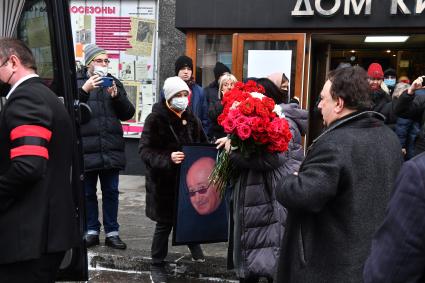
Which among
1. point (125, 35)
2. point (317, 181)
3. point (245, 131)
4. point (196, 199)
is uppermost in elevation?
point (125, 35)

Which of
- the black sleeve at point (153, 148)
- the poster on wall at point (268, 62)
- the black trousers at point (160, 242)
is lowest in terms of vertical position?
the black trousers at point (160, 242)

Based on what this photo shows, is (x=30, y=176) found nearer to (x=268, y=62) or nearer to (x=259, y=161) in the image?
(x=259, y=161)

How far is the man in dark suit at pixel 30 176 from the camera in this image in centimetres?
249

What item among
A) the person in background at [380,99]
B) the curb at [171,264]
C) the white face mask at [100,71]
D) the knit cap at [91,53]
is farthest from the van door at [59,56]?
the person in background at [380,99]

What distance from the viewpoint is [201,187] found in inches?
168

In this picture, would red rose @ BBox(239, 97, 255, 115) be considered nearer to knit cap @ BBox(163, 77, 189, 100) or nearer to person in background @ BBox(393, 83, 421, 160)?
knit cap @ BBox(163, 77, 189, 100)

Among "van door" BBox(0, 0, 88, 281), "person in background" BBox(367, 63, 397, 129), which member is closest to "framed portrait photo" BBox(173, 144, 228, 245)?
"van door" BBox(0, 0, 88, 281)

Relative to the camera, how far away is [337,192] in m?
2.46

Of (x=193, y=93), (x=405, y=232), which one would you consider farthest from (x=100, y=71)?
(x=405, y=232)

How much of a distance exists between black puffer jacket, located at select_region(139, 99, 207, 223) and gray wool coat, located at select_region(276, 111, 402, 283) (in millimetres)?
1868

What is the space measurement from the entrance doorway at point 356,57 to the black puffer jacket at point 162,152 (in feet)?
14.9

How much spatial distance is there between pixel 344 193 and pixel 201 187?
6.46 ft

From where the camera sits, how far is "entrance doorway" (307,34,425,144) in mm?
8719

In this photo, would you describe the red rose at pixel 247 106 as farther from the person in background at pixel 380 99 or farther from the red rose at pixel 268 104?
the person in background at pixel 380 99
